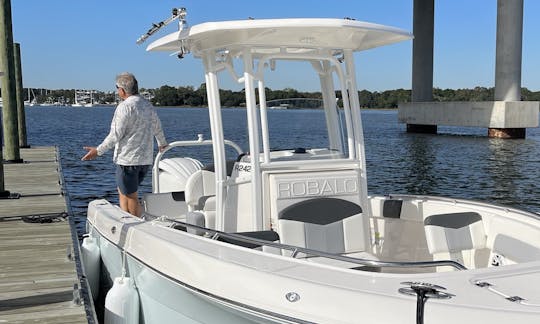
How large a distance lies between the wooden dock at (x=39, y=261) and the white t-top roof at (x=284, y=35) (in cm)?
212

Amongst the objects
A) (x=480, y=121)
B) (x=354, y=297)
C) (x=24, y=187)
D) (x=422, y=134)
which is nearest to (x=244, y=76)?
(x=354, y=297)

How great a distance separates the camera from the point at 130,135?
5.36 m

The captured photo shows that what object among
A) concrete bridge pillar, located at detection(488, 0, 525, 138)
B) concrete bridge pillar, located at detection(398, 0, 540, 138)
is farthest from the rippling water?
concrete bridge pillar, located at detection(488, 0, 525, 138)

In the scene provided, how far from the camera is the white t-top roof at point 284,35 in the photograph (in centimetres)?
416

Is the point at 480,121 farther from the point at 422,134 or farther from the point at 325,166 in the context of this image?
the point at 325,166

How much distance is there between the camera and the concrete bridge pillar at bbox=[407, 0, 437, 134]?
133 feet

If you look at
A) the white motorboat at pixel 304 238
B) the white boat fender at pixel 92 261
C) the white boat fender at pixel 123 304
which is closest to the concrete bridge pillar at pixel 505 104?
the white motorboat at pixel 304 238

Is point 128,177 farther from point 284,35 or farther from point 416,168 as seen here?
point 416,168

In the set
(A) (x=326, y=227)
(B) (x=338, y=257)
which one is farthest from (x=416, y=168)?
(B) (x=338, y=257)

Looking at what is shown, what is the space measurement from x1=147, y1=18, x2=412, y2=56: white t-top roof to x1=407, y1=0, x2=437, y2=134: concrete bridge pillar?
122ft

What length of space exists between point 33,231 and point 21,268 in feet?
5.02

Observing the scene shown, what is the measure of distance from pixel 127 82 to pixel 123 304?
2.04m

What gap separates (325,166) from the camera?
186 inches

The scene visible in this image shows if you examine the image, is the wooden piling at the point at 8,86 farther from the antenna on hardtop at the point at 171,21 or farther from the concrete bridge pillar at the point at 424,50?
the concrete bridge pillar at the point at 424,50
